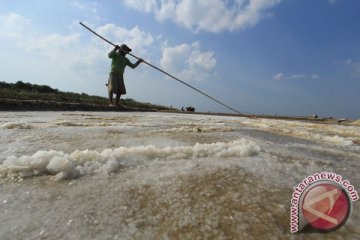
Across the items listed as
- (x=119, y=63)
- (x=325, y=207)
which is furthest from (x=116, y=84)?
(x=325, y=207)

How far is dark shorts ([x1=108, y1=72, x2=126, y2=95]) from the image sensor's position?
9.25 m

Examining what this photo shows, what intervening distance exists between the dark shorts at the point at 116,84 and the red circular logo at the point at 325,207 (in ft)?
27.9

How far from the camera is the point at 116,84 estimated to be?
930 cm

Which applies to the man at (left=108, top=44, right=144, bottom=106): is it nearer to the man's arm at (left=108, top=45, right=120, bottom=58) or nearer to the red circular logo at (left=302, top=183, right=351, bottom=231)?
the man's arm at (left=108, top=45, right=120, bottom=58)

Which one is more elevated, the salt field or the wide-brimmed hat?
the wide-brimmed hat

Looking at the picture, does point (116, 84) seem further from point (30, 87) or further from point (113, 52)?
point (30, 87)

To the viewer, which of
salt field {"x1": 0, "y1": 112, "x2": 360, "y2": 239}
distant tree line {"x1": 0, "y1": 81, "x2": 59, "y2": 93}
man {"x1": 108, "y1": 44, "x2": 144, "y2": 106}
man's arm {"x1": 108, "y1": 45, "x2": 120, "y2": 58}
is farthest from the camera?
distant tree line {"x1": 0, "y1": 81, "x2": 59, "y2": 93}

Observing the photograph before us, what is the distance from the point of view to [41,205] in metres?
1.26

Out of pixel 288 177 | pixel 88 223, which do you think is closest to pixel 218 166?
pixel 288 177

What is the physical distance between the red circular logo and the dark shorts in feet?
27.9

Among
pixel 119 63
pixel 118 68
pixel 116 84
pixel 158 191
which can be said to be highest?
pixel 119 63

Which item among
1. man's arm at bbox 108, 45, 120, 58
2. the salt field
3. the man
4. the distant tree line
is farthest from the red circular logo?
the distant tree line

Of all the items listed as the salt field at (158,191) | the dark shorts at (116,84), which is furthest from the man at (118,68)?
the salt field at (158,191)

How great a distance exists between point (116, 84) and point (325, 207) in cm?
863
